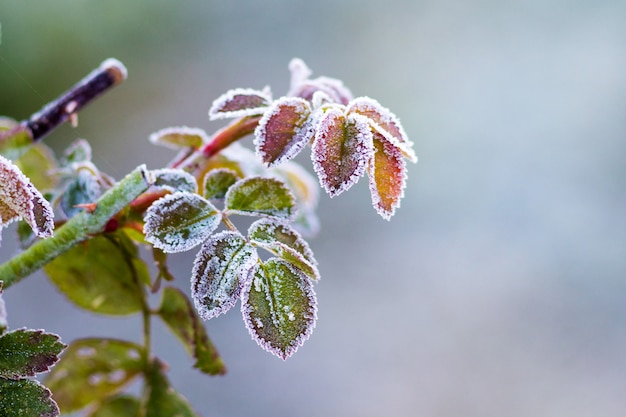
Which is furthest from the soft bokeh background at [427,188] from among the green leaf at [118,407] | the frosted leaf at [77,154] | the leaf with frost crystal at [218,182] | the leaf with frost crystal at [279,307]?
the leaf with frost crystal at [279,307]

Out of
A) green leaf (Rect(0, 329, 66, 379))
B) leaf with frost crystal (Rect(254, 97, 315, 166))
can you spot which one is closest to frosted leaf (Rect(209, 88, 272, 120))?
leaf with frost crystal (Rect(254, 97, 315, 166))

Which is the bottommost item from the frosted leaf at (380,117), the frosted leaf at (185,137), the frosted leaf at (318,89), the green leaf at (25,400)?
the green leaf at (25,400)

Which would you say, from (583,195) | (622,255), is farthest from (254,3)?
(622,255)

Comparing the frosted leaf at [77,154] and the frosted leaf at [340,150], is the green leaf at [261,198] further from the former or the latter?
the frosted leaf at [77,154]

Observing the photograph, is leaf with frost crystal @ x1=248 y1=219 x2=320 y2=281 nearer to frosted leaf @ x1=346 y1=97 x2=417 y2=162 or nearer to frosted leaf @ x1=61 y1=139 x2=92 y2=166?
frosted leaf @ x1=346 y1=97 x2=417 y2=162

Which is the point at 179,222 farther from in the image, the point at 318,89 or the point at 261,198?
the point at 318,89

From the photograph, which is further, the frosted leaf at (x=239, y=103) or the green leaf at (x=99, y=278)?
the green leaf at (x=99, y=278)

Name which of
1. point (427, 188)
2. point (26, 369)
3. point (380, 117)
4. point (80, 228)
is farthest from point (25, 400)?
point (427, 188)
